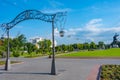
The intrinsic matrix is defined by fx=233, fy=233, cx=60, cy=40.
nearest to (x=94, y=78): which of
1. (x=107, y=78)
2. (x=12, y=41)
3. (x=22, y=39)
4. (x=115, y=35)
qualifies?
(x=107, y=78)

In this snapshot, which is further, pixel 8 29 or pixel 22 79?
pixel 8 29

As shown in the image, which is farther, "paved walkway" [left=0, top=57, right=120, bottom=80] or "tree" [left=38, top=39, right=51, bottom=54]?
"tree" [left=38, top=39, right=51, bottom=54]

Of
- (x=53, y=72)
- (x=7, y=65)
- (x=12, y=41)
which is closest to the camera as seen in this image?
(x=53, y=72)

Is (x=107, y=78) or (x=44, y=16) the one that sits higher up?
(x=44, y=16)

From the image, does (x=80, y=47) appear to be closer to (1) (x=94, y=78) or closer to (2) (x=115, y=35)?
(2) (x=115, y=35)

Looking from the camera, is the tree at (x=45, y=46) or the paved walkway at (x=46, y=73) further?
the tree at (x=45, y=46)

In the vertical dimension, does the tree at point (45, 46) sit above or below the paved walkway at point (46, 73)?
above

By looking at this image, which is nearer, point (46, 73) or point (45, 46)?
point (46, 73)

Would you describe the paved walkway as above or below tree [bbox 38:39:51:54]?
below

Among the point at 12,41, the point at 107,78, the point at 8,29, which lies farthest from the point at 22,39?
the point at 107,78

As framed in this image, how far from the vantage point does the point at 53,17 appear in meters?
19.2

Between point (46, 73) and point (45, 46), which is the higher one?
point (45, 46)

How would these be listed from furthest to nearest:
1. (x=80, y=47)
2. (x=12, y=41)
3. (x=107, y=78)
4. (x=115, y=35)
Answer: (x=115, y=35) → (x=80, y=47) → (x=12, y=41) → (x=107, y=78)

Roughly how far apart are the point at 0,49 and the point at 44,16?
111 feet
